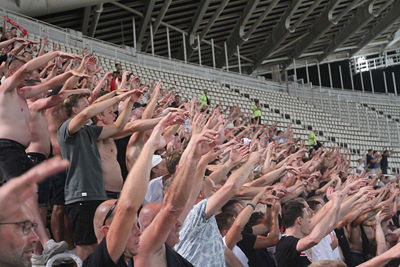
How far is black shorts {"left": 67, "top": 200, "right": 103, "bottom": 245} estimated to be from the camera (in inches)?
141

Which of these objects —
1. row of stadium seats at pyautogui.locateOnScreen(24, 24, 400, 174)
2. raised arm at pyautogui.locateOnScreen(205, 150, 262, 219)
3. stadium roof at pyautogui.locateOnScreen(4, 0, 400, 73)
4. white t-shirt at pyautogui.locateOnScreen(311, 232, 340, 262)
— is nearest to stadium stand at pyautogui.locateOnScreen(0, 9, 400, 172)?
row of stadium seats at pyautogui.locateOnScreen(24, 24, 400, 174)

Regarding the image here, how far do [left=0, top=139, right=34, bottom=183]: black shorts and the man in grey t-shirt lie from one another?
30 centimetres

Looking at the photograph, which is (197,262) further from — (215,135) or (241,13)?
(241,13)

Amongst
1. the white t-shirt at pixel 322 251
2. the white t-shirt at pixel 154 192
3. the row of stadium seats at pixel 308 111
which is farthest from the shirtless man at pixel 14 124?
the row of stadium seats at pixel 308 111

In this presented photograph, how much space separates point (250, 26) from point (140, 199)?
75.9 feet

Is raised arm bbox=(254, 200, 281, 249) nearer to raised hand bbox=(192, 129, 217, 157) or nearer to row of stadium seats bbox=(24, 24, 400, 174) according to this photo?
raised hand bbox=(192, 129, 217, 157)

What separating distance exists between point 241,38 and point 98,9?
8.47m

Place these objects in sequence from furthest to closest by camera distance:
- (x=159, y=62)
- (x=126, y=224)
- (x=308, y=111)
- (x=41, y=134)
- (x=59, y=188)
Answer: (x=308, y=111) → (x=159, y=62) → (x=41, y=134) → (x=59, y=188) → (x=126, y=224)

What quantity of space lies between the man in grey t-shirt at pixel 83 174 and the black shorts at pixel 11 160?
30cm

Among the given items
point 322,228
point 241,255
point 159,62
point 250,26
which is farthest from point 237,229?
point 250,26

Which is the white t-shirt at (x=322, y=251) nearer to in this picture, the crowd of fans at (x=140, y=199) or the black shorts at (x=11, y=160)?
the crowd of fans at (x=140, y=199)

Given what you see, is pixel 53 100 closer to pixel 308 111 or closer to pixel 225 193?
pixel 225 193

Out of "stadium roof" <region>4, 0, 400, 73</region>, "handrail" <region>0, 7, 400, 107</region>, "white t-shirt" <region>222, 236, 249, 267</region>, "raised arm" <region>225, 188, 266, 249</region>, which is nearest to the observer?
"raised arm" <region>225, 188, 266, 249</region>

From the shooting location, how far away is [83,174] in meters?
3.76
